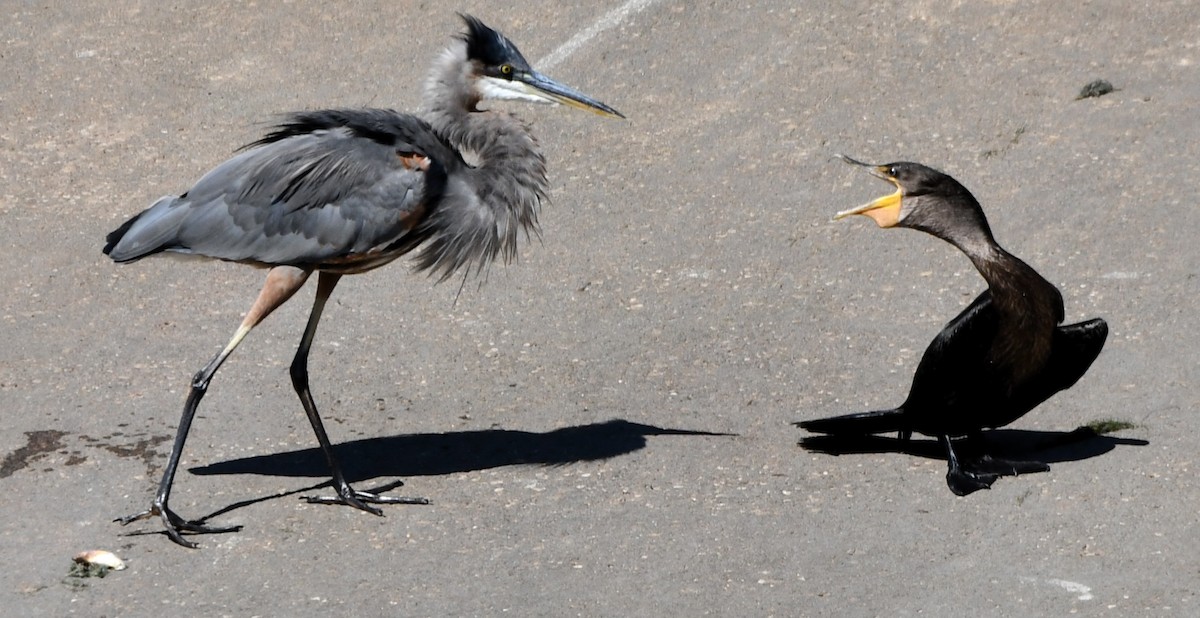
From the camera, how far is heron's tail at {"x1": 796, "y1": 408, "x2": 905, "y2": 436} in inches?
276

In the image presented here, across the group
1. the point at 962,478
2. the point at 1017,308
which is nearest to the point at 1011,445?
the point at 962,478

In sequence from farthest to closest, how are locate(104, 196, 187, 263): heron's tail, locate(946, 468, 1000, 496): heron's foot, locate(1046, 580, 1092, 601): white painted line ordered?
locate(104, 196, 187, 263): heron's tail
locate(946, 468, 1000, 496): heron's foot
locate(1046, 580, 1092, 601): white painted line

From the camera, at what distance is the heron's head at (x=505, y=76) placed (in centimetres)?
752

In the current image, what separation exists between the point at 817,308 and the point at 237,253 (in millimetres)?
3261

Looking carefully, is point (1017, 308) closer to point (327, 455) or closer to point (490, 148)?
point (490, 148)

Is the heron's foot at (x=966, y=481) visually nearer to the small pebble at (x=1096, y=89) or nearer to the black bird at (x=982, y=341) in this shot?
the black bird at (x=982, y=341)

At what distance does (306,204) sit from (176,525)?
152 centimetres

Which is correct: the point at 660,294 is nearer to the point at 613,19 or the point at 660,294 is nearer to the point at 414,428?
the point at 414,428

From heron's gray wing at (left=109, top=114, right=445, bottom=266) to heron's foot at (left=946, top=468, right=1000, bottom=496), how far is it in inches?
102

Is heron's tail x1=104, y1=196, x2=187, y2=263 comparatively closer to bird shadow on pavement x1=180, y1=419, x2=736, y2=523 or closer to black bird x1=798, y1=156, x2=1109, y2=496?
bird shadow on pavement x1=180, y1=419, x2=736, y2=523

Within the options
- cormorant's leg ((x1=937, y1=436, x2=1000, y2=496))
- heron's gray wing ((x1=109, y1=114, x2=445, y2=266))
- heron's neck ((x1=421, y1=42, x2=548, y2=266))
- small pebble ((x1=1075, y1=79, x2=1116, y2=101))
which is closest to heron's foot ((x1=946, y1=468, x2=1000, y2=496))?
cormorant's leg ((x1=937, y1=436, x2=1000, y2=496))

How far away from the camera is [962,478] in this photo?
6672 millimetres

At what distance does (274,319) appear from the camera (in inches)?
360

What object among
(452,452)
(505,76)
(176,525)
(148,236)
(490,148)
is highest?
(505,76)
